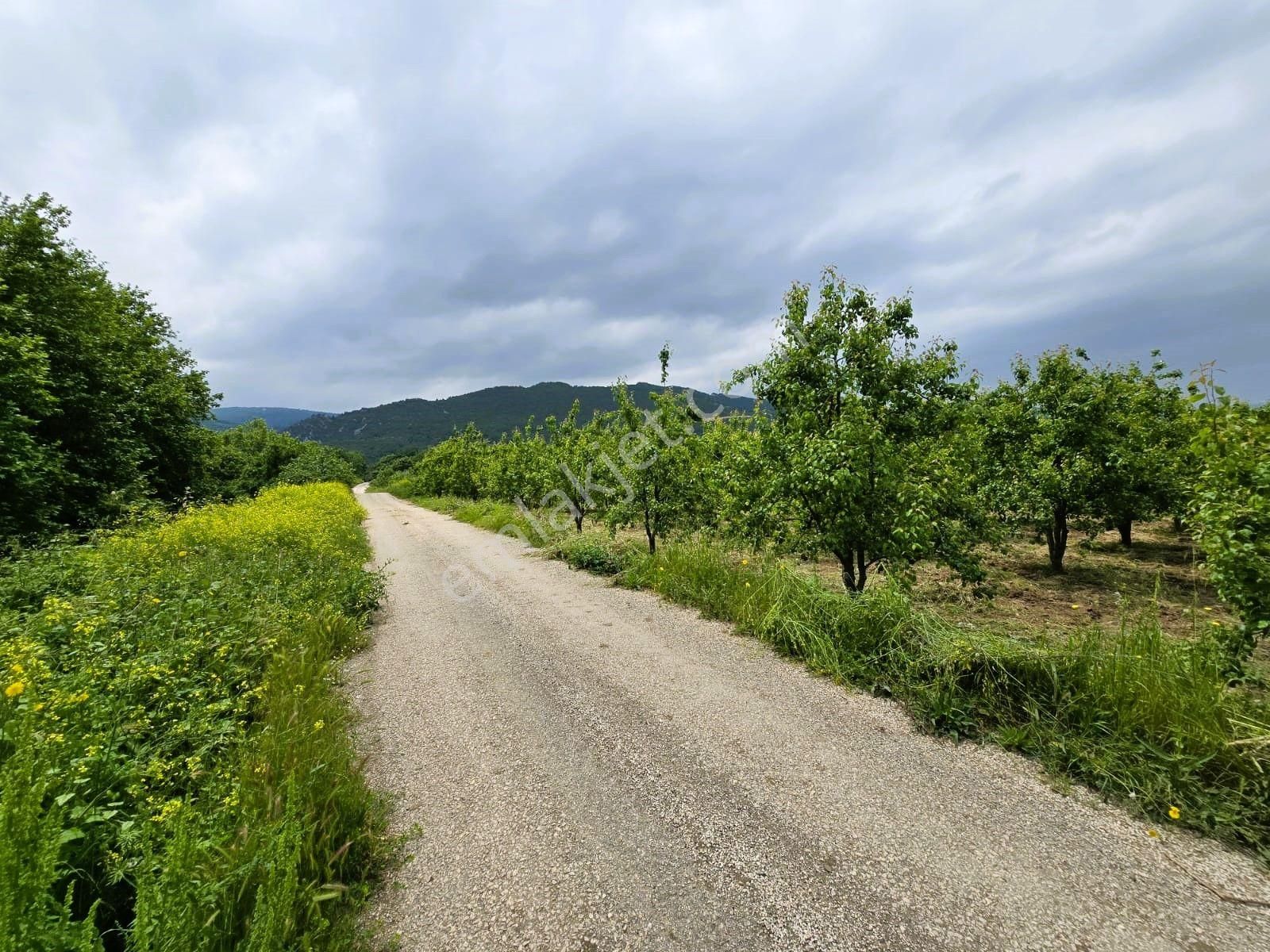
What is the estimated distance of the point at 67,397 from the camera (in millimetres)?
10367

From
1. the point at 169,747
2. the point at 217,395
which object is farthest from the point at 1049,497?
the point at 217,395

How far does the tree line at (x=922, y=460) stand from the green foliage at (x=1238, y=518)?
1cm

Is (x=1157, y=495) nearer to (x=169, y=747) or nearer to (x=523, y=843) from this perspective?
(x=523, y=843)

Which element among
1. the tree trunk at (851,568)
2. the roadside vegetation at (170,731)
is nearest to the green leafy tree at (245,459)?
the roadside vegetation at (170,731)

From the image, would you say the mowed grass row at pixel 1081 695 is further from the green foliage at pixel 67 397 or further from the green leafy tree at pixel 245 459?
the green leafy tree at pixel 245 459

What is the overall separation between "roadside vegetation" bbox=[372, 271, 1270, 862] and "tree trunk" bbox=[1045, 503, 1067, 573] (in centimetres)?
6

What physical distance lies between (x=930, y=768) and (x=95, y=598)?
715 cm

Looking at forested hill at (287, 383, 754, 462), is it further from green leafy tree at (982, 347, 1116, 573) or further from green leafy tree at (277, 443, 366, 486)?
green leafy tree at (982, 347, 1116, 573)

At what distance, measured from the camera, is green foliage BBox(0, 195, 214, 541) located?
25.3ft

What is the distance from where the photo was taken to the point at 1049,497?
8984 millimetres

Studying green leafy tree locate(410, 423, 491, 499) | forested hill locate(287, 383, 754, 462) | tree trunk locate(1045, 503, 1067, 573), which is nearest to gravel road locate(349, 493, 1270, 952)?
tree trunk locate(1045, 503, 1067, 573)

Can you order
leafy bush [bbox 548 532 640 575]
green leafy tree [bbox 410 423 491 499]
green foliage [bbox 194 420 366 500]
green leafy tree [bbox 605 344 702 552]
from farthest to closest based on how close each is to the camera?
green leafy tree [bbox 410 423 491 499]
green foliage [bbox 194 420 366 500]
green leafy tree [bbox 605 344 702 552]
leafy bush [bbox 548 532 640 575]

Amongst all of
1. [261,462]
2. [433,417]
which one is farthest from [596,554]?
[433,417]

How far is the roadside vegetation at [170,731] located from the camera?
1.81 metres
